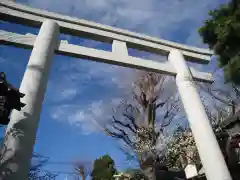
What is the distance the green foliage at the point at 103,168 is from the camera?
16.3 meters

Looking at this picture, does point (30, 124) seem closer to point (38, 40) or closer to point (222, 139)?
point (38, 40)

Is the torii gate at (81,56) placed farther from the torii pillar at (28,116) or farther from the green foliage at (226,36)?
the green foliage at (226,36)

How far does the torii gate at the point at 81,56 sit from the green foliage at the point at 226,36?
0.97 meters

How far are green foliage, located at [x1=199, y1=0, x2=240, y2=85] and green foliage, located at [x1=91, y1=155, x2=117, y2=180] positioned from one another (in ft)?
42.0

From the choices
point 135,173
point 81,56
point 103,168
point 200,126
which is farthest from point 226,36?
point 103,168

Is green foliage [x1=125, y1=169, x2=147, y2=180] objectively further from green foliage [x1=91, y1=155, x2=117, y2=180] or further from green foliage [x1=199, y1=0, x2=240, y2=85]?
green foliage [x1=91, y1=155, x2=117, y2=180]

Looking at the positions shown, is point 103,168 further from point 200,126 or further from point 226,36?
→ point 200,126

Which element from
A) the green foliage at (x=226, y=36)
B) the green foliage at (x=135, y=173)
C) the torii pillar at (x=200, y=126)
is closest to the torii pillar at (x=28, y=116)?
the torii pillar at (x=200, y=126)

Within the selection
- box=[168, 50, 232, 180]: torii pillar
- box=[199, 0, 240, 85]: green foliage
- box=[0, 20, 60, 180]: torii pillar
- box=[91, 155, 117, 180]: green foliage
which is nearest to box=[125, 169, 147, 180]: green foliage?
box=[168, 50, 232, 180]: torii pillar

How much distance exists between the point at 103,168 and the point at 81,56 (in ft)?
48.6

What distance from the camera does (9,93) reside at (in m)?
2.48

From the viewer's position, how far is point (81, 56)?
4.04 m

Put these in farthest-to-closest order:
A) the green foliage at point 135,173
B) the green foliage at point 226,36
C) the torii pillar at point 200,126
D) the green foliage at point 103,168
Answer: the green foliage at point 103,168
the green foliage at point 135,173
the green foliage at point 226,36
the torii pillar at point 200,126

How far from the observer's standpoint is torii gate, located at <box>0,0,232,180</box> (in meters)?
2.69
